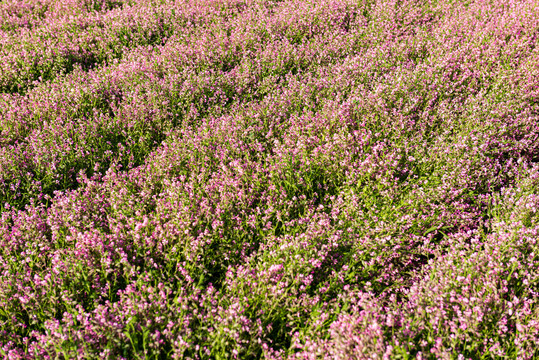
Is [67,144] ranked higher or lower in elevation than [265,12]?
lower

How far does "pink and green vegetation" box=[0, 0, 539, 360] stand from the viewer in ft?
8.25

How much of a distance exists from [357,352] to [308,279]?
2.05 feet

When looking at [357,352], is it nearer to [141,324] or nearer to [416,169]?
[141,324]

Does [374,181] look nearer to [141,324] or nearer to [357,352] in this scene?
[357,352]

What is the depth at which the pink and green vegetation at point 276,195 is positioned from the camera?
2514mm

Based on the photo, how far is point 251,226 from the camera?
339 cm

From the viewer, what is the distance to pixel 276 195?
3.60m

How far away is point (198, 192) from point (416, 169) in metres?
2.43

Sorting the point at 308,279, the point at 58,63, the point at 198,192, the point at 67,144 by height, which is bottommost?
the point at 308,279

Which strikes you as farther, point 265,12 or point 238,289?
point 265,12

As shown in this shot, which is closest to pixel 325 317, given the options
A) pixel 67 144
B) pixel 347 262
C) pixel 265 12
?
pixel 347 262

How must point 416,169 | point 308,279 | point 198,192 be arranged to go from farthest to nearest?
point 416,169 → point 198,192 → point 308,279

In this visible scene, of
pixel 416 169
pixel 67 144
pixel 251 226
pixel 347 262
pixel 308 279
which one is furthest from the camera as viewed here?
pixel 67 144

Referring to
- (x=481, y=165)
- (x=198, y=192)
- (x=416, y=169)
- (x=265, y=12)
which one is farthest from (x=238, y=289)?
(x=265, y=12)
